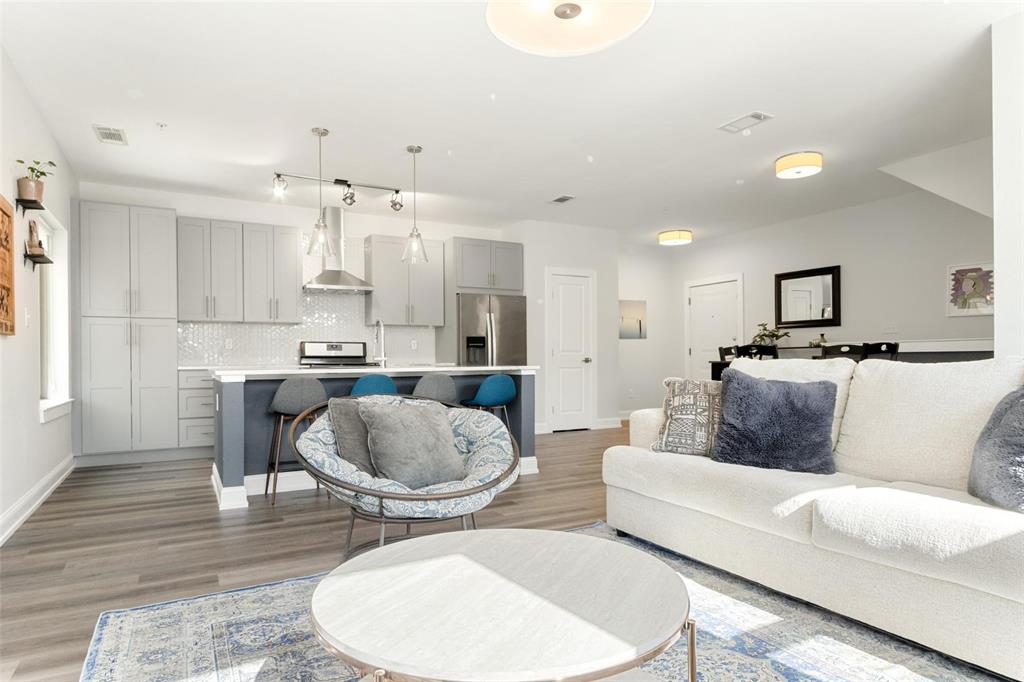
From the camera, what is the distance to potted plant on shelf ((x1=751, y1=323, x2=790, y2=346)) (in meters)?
7.40

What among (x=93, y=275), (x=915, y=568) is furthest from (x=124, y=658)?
(x=93, y=275)

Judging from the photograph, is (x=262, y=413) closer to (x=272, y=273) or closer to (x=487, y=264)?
(x=272, y=273)

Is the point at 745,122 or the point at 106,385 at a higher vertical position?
the point at 745,122

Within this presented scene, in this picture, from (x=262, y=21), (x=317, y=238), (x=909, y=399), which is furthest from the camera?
(x=317, y=238)

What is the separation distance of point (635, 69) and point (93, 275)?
16.8 ft

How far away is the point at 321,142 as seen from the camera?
4.61 meters

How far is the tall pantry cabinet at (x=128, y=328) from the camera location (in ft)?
17.6

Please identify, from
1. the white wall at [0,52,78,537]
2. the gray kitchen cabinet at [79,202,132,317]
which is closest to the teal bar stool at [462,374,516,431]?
the white wall at [0,52,78,537]

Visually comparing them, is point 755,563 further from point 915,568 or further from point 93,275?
point 93,275

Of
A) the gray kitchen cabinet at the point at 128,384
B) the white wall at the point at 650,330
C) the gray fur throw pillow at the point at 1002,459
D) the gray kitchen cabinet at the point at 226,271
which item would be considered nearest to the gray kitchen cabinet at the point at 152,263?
the gray kitchen cabinet at the point at 128,384

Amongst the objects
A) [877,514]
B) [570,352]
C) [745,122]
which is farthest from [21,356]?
[570,352]

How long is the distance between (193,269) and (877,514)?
6.14m

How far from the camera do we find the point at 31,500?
148 inches

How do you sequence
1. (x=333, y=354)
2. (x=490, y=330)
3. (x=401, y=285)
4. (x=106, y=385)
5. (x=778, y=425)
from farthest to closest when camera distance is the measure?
(x=490, y=330), (x=401, y=285), (x=333, y=354), (x=106, y=385), (x=778, y=425)
